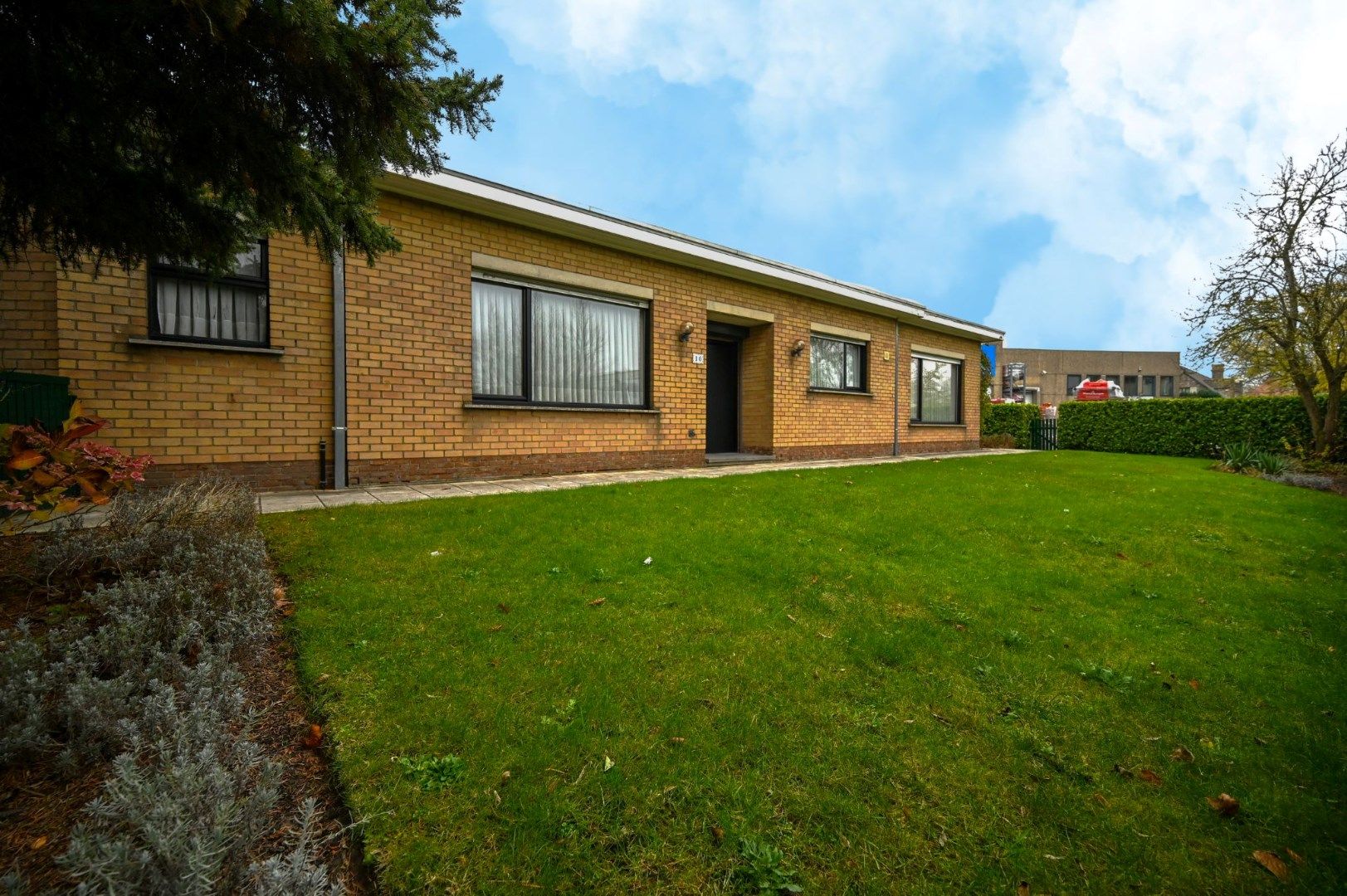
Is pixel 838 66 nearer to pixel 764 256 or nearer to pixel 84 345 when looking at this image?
pixel 764 256

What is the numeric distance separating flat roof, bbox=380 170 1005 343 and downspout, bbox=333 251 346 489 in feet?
4.31

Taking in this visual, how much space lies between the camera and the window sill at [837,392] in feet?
39.2

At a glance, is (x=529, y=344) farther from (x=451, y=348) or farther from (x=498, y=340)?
(x=451, y=348)

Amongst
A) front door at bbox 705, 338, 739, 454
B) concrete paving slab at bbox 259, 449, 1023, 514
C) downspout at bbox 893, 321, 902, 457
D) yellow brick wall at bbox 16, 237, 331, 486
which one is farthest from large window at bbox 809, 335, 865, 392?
yellow brick wall at bbox 16, 237, 331, 486

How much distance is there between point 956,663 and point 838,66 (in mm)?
31882

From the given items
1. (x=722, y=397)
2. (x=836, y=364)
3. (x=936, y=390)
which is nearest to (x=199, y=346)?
(x=722, y=397)

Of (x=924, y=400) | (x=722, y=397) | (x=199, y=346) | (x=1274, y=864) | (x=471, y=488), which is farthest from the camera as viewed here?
(x=924, y=400)

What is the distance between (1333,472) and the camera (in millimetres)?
10883

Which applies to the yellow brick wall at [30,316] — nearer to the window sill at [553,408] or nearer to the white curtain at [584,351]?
the window sill at [553,408]

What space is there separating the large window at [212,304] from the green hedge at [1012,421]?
20.7 meters

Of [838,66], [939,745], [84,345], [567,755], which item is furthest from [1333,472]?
[838,66]

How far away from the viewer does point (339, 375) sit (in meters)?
6.65

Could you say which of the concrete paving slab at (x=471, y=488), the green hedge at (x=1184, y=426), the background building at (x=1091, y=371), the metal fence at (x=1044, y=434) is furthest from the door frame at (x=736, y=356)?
the background building at (x=1091, y=371)

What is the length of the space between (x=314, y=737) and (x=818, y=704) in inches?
73.0
